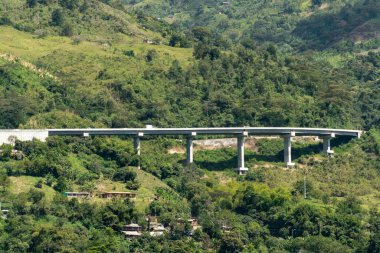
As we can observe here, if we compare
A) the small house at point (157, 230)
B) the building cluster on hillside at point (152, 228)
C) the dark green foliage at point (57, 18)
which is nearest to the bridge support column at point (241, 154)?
the building cluster on hillside at point (152, 228)

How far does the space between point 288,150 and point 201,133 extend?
7.68m

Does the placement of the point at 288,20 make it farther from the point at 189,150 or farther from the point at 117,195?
the point at 117,195

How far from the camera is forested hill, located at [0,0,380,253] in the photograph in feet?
301

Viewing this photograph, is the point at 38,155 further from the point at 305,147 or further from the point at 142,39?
the point at 142,39

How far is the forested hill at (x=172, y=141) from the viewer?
301 feet

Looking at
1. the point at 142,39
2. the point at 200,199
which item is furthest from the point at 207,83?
the point at 200,199

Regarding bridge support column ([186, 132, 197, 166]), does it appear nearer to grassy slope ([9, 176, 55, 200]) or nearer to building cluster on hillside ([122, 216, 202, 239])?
building cluster on hillside ([122, 216, 202, 239])

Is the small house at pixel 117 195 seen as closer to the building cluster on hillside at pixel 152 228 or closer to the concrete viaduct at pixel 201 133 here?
the building cluster on hillside at pixel 152 228

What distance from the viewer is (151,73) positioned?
409ft

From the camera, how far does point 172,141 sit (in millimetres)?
114062

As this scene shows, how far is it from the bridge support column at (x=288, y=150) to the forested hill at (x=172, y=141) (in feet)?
2.58

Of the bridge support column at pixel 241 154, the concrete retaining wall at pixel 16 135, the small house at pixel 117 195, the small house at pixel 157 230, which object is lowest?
the small house at pixel 157 230

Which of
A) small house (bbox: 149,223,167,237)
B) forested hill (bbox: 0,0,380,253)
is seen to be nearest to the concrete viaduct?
forested hill (bbox: 0,0,380,253)

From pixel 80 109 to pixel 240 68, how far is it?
20803 mm
